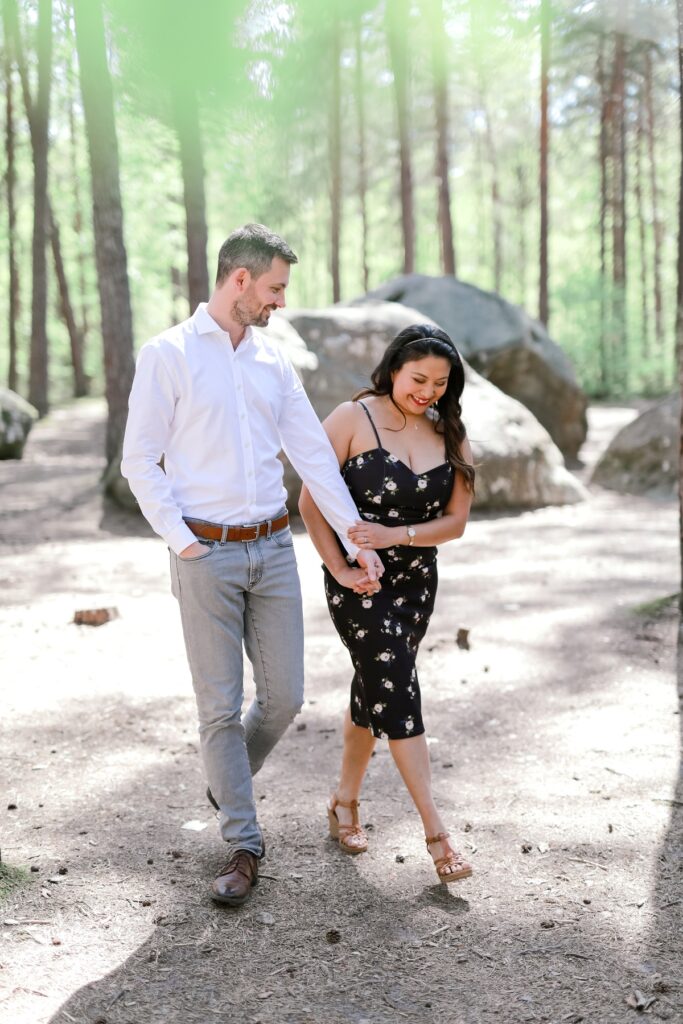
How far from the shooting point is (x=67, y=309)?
25.1 meters

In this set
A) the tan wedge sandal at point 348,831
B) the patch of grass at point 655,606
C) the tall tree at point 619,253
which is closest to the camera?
the tan wedge sandal at point 348,831

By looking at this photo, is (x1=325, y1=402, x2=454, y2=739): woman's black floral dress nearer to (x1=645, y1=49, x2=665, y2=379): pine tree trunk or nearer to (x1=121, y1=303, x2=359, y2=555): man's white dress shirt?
(x1=121, y1=303, x2=359, y2=555): man's white dress shirt

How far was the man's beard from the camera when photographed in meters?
3.23

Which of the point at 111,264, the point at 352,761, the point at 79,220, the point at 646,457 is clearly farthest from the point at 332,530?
the point at 79,220

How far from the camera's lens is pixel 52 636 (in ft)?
20.5

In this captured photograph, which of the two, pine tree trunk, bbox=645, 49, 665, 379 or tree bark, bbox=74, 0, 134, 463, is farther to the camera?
pine tree trunk, bbox=645, 49, 665, 379

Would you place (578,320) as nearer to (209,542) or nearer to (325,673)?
(325,673)

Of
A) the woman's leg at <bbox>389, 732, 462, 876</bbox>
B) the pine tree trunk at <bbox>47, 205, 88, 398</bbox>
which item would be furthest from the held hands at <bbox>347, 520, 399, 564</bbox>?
the pine tree trunk at <bbox>47, 205, 88, 398</bbox>

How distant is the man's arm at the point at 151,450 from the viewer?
Result: 310 cm

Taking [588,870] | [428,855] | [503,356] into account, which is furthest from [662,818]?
[503,356]

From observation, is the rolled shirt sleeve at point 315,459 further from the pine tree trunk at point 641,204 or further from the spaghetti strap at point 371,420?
the pine tree trunk at point 641,204

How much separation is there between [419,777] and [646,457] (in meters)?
8.99

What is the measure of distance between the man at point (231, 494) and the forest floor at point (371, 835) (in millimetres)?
381

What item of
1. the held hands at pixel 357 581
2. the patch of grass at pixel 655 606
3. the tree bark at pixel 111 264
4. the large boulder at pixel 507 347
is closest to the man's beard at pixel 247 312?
the held hands at pixel 357 581
